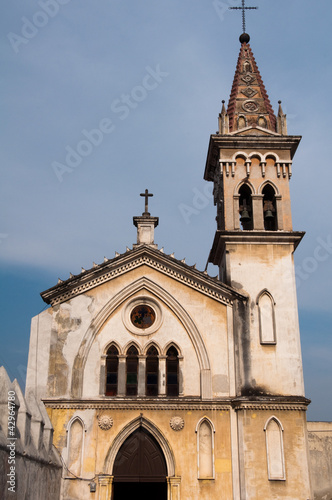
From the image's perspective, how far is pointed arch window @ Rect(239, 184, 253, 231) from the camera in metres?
25.7

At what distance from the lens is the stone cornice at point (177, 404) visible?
21.3 m

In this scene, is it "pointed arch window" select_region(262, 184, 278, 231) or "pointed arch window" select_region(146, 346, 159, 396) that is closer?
"pointed arch window" select_region(146, 346, 159, 396)

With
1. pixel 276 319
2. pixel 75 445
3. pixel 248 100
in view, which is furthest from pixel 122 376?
pixel 248 100

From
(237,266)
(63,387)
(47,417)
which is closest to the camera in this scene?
(47,417)

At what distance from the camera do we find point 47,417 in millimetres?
20141

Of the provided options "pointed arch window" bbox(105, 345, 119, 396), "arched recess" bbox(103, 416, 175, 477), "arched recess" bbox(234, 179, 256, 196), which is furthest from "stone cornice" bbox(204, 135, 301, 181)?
"arched recess" bbox(103, 416, 175, 477)

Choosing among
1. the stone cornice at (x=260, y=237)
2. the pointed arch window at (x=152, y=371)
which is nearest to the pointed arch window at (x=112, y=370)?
the pointed arch window at (x=152, y=371)

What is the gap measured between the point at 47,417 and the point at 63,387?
168 centimetres

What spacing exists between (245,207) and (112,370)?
350 inches

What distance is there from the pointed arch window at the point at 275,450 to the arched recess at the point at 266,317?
9.63ft

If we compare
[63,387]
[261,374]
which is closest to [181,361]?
[261,374]

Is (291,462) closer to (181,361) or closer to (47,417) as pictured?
(181,361)

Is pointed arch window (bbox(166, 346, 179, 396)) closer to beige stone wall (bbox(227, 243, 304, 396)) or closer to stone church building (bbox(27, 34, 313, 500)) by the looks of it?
stone church building (bbox(27, 34, 313, 500))

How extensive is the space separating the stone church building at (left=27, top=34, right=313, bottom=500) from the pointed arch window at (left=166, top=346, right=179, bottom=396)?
0.12 feet
